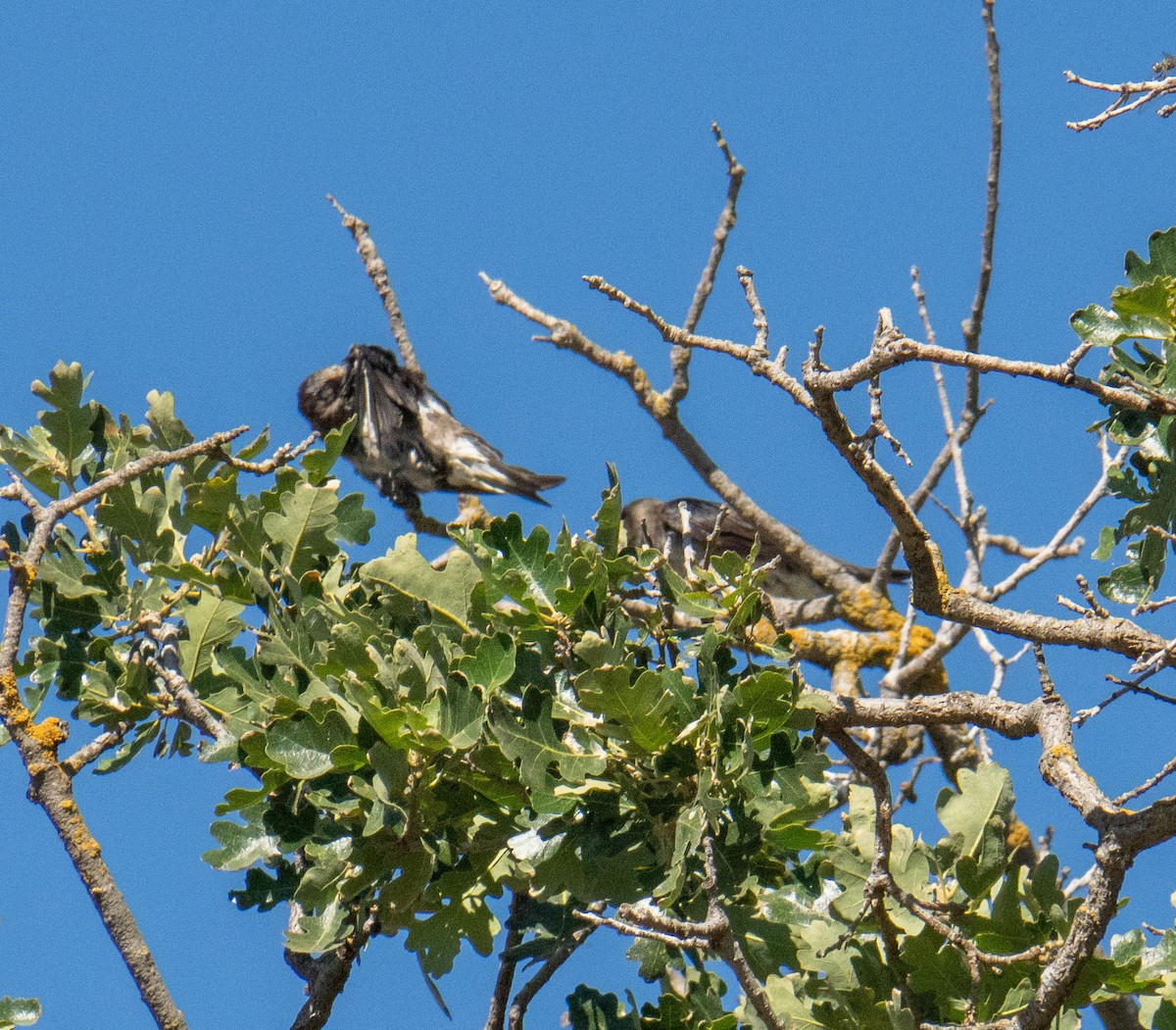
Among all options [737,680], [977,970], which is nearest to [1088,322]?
[737,680]

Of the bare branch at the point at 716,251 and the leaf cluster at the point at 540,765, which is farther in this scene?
the bare branch at the point at 716,251

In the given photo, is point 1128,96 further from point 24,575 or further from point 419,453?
point 419,453

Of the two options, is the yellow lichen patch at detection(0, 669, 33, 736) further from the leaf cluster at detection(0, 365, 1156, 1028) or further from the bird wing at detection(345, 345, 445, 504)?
the bird wing at detection(345, 345, 445, 504)

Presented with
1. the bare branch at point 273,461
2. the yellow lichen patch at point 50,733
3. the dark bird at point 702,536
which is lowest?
the yellow lichen patch at point 50,733

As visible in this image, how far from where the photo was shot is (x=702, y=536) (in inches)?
356

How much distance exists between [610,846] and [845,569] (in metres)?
4.27

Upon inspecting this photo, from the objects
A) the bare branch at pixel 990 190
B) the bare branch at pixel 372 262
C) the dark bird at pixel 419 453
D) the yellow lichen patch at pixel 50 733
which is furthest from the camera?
the dark bird at pixel 419 453

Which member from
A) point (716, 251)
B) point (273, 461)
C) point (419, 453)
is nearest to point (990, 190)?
point (716, 251)

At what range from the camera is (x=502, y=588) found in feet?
7.79

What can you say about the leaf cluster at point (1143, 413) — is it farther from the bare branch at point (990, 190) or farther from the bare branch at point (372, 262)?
the bare branch at point (372, 262)

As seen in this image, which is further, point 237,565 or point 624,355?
point 624,355

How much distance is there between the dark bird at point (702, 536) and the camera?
7.55 meters

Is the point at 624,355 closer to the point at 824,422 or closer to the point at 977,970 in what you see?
the point at 824,422

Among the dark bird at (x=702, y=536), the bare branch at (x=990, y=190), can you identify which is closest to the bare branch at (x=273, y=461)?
the bare branch at (x=990, y=190)
